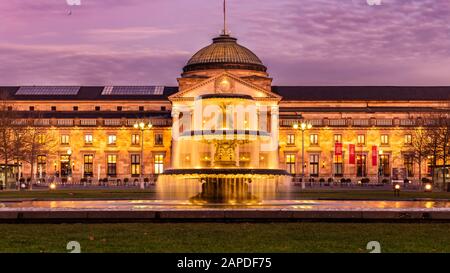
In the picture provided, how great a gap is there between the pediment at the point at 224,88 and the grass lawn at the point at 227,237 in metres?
99.0

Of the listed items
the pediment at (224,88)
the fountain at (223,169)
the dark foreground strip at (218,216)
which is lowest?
the dark foreground strip at (218,216)

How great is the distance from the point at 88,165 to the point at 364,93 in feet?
157

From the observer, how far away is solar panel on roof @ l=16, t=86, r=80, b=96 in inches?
5591

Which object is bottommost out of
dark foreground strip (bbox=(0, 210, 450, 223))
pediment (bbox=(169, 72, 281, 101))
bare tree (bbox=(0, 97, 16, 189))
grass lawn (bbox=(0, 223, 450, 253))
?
grass lawn (bbox=(0, 223, 450, 253))

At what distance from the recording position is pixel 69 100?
139 metres

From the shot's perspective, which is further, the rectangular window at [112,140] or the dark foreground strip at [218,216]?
the rectangular window at [112,140]

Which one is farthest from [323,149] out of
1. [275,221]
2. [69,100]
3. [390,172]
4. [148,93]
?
[275,221]

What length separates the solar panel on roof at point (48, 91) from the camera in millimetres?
142000

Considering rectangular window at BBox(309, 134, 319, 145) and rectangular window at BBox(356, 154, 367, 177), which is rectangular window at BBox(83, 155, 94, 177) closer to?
rectangular window at BBox(309, 134, 319, 145)

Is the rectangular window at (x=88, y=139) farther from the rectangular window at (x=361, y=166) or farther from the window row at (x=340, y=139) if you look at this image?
the rectangular window at (x=361, y=166)

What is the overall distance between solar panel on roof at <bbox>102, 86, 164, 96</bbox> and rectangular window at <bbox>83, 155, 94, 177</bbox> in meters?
17.2

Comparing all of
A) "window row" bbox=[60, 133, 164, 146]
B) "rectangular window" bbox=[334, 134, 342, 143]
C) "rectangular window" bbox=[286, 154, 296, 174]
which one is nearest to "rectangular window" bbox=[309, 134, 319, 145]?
"rectangular window" bbox=[334, 134, 342, 143]
